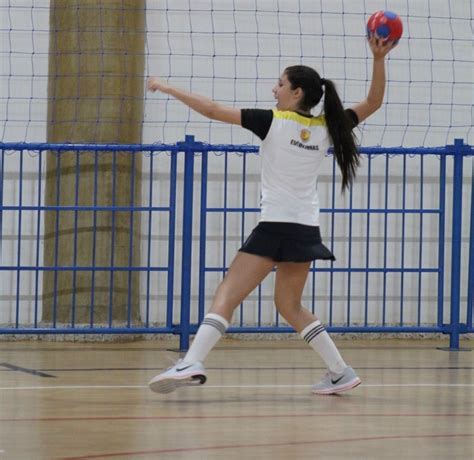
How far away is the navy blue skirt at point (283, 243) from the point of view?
6.25 meters

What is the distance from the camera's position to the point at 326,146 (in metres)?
6.39

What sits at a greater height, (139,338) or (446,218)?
(446,218)

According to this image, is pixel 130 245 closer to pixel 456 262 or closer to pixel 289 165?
pixel 456 262

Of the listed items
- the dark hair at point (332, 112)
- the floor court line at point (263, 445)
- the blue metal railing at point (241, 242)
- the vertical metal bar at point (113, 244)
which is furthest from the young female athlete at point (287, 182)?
the vertical metal bar at point (113, 244)

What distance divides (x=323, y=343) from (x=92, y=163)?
3.74 m

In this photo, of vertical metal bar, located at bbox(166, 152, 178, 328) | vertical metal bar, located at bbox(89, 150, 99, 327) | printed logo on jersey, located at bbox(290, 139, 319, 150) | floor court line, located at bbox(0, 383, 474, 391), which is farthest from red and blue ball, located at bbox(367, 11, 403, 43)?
vertical metal bar, located at bbox(89, 150, 99, 327)

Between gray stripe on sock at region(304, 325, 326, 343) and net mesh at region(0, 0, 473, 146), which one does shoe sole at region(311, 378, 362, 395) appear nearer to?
gray stripe on sock at region(304, 325, 326, 343)

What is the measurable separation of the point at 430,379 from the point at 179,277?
3.10 metres

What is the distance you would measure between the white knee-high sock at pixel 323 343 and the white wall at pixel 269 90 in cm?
360

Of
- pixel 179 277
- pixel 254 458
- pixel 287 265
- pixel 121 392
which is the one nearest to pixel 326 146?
pixel 287 265

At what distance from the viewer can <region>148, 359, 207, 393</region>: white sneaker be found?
6.00 metres

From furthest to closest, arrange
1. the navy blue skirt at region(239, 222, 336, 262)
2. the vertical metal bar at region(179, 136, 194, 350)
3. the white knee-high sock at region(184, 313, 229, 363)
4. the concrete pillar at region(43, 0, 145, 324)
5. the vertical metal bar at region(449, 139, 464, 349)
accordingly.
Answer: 1. the concrete pillar at region(43, 0, 145, 324)
2. the vertical metal bar at region(449, 139, 464, 349)
3. the vertical metal bar at region(179, 136, 194, 350)
4. the navy blue skirt at region(239, 222, 336, 262)
5. the white knee-high sock at region(184, 313, 229, 363)

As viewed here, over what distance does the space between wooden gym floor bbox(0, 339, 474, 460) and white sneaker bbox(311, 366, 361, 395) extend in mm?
70

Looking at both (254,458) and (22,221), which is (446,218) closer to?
(22,221)
